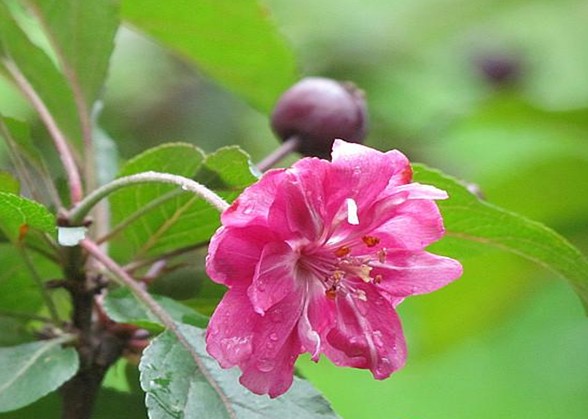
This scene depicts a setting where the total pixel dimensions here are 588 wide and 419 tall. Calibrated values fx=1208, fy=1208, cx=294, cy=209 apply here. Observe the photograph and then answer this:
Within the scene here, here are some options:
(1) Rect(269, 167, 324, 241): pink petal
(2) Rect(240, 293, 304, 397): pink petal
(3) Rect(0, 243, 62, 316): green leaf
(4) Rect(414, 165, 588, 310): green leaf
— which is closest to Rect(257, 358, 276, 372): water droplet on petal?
(2) Rect(240, 293, 304, 397): pink petal

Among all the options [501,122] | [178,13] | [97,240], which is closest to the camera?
[97,240]

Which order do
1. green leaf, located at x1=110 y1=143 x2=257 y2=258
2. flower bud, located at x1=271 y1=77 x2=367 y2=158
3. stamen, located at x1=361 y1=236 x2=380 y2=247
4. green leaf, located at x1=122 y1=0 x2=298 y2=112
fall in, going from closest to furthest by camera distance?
stamen, located at x1=361 y1=236 x2=380 y2=247, green leaf, located at x1=110 y1=143 x2=257 y2=258, flower bud, located at x1=271 y1=77 x2=367 y2=158, green leaf, located at x1=122 y1=0 x2=298 y2=112

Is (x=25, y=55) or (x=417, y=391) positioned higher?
(x=25, y=55)

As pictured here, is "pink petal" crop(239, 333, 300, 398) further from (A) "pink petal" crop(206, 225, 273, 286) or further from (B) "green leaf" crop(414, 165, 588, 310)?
(B) "green leaf" crop(414, 165, 588, 310)

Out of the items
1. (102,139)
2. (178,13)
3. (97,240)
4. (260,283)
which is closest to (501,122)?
(178,13)

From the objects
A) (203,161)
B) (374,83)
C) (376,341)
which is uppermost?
(203,161)

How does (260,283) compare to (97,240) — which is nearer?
(260,283)

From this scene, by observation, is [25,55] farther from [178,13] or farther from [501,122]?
[501,122]
